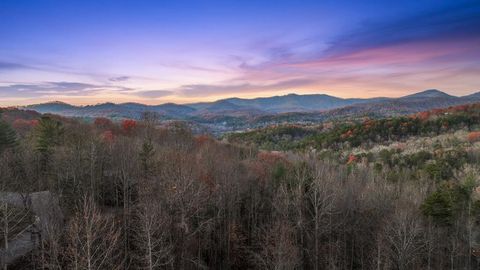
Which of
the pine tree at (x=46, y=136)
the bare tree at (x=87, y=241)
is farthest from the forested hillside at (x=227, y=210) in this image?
the bare tree at (x=87, y=241)

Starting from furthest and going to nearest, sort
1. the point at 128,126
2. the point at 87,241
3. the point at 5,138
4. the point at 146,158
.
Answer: the point at 128,126 < the point at 5,138 < the point at 146,158 < the point at 87,241

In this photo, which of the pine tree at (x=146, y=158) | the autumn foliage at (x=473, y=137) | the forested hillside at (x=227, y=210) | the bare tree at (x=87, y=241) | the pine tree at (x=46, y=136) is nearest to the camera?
the bare tree at (x=87, y=241)

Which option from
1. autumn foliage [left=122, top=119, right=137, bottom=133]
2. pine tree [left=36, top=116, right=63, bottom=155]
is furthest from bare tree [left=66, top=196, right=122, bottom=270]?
autumn foliage [left=122, top=119, right=137, bottom=133]

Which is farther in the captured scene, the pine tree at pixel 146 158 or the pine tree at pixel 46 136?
the pine tree at pixel 46 136

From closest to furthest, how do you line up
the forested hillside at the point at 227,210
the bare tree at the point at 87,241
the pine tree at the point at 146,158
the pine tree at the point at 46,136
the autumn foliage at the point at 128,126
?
the bare tree at the point at 87,241, the forested hillside at the point at 227,210, the pine tree at the point at 146,158, the pine tree at the point at 46,136, the autumn foliage at the point at 128,126

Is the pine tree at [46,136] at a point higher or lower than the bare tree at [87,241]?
higher

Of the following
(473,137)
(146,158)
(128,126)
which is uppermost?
(128,126)

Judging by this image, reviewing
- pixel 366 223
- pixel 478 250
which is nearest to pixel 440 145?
pixel 478 250

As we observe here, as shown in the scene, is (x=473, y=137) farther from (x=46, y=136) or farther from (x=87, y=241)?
(x=87, y=241)

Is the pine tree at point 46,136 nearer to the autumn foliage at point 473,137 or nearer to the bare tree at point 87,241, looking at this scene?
the bare tree at point 87,241

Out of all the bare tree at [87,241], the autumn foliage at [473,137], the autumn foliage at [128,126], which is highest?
the autumn foliage at [128,126]

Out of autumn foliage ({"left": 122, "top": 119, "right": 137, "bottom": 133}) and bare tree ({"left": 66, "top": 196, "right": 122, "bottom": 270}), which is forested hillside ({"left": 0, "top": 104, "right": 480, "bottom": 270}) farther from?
autumn foliage ({"left": 122, "top": 119, "right": 137, "bottom": 133})

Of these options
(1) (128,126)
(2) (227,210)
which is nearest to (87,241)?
(2) (227,210)

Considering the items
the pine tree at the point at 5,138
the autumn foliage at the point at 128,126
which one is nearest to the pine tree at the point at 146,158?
the pine tree at the point at 5,138
